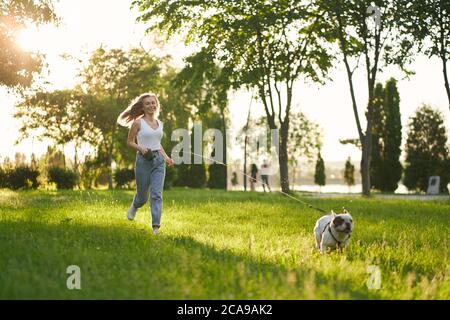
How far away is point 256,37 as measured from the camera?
83.5 feet

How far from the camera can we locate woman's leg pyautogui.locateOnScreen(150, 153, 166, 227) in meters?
A: 8.26

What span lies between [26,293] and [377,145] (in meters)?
44.7

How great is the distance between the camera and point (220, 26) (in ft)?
75.4

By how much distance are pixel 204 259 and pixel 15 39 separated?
1535 cm

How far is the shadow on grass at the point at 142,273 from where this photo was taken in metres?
4.17

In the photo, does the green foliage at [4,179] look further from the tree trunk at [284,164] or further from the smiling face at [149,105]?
the smiling face at [149,105]

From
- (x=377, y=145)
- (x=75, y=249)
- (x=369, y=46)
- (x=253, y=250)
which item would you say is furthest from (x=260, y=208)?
(x=377, y=145)

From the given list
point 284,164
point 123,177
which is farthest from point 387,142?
point 123,177

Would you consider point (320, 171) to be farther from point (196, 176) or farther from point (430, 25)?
point (430, 25)

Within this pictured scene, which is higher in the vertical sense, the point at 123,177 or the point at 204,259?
the point at 123,177

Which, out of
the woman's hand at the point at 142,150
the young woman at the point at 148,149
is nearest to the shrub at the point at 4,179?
the young woman at the point at 148,149

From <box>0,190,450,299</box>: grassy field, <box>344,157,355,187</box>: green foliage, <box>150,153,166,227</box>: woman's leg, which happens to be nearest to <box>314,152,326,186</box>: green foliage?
<box>344,157,355,187</box>: green foliage
